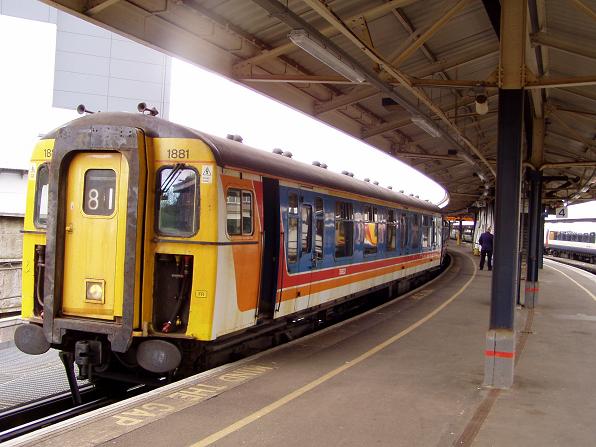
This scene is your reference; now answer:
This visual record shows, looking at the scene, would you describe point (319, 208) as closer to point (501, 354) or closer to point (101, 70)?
point (501, 354)

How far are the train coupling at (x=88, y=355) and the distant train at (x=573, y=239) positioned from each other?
3770 cm

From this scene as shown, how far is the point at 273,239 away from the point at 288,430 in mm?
3099

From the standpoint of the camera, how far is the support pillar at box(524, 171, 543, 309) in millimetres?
12844

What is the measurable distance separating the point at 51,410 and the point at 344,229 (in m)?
5.46

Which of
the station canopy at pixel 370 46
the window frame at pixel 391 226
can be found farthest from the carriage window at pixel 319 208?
the window frame at pixel 391 226

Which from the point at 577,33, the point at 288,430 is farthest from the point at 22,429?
the point at 577,33

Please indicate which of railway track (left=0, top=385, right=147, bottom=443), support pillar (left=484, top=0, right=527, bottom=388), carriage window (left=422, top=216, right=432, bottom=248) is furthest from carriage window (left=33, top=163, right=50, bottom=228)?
carriage window (left=422, top=216, right=432, bottom=248)

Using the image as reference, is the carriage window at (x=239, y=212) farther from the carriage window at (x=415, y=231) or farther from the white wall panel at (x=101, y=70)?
the white wall panel at (x=101, y=70)

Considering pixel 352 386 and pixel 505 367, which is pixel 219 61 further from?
pixel 505 367

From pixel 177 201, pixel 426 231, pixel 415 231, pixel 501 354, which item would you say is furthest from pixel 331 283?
pixel 426 231

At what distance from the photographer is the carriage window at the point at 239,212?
252 inches

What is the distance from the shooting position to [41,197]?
6.57 metres

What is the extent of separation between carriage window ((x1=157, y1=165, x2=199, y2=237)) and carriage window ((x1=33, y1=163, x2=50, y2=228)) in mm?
1454

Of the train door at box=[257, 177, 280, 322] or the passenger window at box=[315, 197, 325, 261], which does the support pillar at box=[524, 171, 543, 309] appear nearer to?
the passenger window at box=[315, 197, 325, 261]
